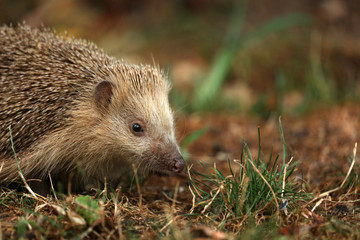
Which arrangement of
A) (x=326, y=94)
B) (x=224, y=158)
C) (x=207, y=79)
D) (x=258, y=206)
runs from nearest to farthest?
(x=258, y=206) < (x=224, y=158) < (x=326, y=94) < (x=207, y=79)

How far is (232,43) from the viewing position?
9.18 metres

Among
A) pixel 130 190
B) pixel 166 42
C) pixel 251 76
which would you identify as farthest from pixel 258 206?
pixel 166 42

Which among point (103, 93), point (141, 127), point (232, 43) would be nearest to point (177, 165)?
point (141, 127)

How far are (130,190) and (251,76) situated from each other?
6.52 metres

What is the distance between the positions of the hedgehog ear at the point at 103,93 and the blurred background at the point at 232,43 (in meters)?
3.62

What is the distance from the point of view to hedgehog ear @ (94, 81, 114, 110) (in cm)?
488

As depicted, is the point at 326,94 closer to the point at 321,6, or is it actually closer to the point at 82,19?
the point at 321,6

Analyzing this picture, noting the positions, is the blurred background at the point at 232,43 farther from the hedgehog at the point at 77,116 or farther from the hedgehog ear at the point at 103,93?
the hedgehog ear at the point at 103,93

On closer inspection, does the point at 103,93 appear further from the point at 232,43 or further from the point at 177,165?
the point at 232,43

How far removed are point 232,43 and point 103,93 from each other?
15.8 feet

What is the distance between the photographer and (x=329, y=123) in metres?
7.19

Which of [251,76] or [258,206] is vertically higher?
[251,76]

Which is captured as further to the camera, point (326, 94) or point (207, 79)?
point (207, 79)

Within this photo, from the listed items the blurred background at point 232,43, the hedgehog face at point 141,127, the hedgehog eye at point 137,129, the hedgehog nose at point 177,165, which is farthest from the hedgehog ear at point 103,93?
the blurred background at point 232,43
